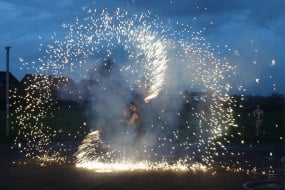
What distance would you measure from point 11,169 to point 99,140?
876cm

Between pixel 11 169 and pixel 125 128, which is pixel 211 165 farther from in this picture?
pixel 125 128

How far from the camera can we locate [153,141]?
23156 mm

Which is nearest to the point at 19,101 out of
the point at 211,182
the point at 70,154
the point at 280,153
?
the point at 70,154

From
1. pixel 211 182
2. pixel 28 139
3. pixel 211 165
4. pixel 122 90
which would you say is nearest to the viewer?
pixel 211 182

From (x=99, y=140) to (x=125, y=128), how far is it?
53.1 inches

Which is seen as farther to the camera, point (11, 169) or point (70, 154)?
point (70, 154)

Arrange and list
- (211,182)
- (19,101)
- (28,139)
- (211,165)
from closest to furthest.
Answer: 1. (211,182)
2. (211,165)
3. (28,139)
4. (19,101)

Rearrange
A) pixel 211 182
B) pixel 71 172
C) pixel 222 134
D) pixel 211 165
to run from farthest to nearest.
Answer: pixel 222 134 < pixel 211 165 < pixel 71 172 < pixel 211 182

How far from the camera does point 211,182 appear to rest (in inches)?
489

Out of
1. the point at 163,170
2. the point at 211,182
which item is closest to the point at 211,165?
the point at 163,170

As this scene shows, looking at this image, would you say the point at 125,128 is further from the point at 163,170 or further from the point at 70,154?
the point at 163,170

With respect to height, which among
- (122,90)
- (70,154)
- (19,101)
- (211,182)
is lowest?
(211,182)

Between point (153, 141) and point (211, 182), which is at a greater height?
point (153, 141)

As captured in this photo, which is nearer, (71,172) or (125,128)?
(71,172)
